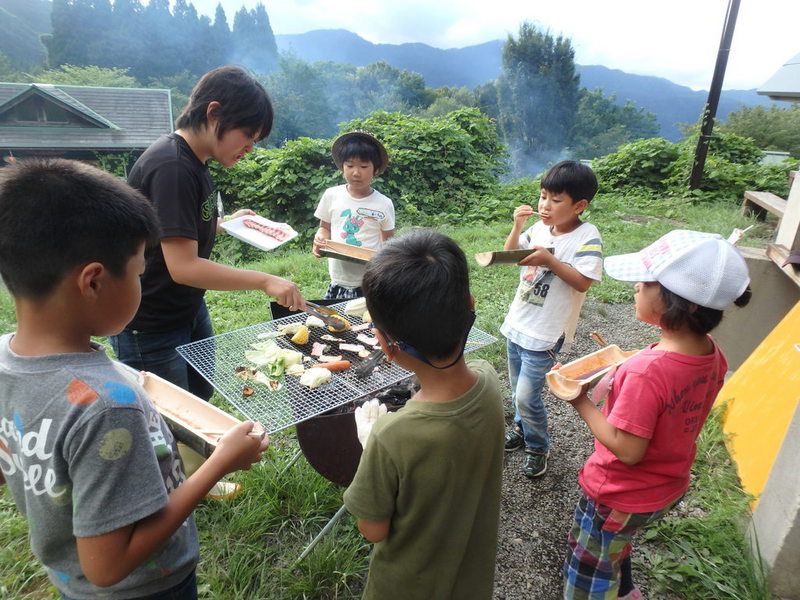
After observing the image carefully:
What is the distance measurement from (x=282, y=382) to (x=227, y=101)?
4.09 ft

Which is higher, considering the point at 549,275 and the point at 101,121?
the point at 101,121

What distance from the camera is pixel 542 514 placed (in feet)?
8.67

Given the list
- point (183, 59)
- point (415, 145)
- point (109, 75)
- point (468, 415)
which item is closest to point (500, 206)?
point (415, 145)

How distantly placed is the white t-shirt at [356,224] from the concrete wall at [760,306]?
322 centimetres

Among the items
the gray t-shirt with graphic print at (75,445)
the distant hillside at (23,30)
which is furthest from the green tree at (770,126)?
the distant hillside at (23,30)

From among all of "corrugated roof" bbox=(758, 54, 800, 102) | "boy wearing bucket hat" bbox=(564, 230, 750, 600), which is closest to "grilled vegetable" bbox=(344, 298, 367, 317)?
"boy wearing bucket hat" bbox=(564, 230, 750, 600)

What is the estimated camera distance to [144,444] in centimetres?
95

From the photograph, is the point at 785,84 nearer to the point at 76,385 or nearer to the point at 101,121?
the point at 76,385

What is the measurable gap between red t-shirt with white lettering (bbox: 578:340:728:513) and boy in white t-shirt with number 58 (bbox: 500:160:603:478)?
812mm

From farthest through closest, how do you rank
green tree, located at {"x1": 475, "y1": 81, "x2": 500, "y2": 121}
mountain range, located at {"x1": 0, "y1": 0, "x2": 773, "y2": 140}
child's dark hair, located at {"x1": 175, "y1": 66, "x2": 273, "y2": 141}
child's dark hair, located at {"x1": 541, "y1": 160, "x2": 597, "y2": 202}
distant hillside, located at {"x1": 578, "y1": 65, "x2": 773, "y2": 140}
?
distant hillside, located at {"x1": 578, "y1": 65, "x2": 773, "y2": 140}
mountain range, located at {"x1": 0, "y1": 0, "x2": 773, "y2": 140}
green tree, located at {"x1": 475, "y1": 81, "x2": 500, "y2": 121}
child's dark hair, located at {"x1": 541, "y1": 160, "x2": 597, "y2": 202}
child's dark hair, located at {"x1": 175, "y1": 66, "x2": 273, "y2": 141}

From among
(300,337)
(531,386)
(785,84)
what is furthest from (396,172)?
(300,337)

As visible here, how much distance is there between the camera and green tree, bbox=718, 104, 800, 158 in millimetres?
27656

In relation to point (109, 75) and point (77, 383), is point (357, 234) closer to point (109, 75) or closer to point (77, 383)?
point (77, 383)

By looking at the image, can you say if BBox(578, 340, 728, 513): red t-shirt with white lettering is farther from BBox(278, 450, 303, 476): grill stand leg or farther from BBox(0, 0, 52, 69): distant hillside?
BBox(0, 0, 52, 69): distant hillside
